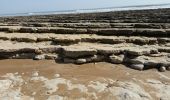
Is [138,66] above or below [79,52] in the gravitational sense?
below

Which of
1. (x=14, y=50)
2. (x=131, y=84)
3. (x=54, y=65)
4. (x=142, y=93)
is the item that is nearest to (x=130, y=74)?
(x=131, y=84)

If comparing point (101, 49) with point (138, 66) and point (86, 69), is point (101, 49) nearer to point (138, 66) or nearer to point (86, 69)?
point (86, 69)

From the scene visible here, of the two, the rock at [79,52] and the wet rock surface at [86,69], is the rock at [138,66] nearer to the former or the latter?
the wet rock surface at [86,69]

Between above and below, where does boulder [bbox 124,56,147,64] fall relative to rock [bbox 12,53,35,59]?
above

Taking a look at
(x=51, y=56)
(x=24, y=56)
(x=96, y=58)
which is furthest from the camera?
(x=24, y=56)

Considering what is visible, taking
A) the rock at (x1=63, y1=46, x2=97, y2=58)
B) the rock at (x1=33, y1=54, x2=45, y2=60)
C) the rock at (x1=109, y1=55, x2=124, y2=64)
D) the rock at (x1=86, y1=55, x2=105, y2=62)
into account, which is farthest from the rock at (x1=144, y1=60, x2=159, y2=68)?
the rock at (x1=33, y1=54, x2=45, y2=60)

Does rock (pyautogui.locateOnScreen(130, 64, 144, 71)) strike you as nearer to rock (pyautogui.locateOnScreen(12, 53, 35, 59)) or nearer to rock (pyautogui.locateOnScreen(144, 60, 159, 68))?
rock (pyautogui.locateOnScreen(144, 60, 159, 68))

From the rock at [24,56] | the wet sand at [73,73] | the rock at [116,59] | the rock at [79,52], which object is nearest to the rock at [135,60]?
the rock at [116,59]

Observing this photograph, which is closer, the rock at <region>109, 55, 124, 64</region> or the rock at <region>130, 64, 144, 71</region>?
the rock at <region>130, 64, 144, 71</region>

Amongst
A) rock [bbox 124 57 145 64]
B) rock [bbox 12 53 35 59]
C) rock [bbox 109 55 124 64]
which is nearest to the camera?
rock [bbox 124 57 145 64]

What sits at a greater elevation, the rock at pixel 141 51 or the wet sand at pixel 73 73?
the rock at pixel 141 51

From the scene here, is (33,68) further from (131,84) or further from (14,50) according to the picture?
(131,84)

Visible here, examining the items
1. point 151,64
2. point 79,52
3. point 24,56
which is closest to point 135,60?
point 151,64

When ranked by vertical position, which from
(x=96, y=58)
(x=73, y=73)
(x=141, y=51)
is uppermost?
(x=141, y=51)
